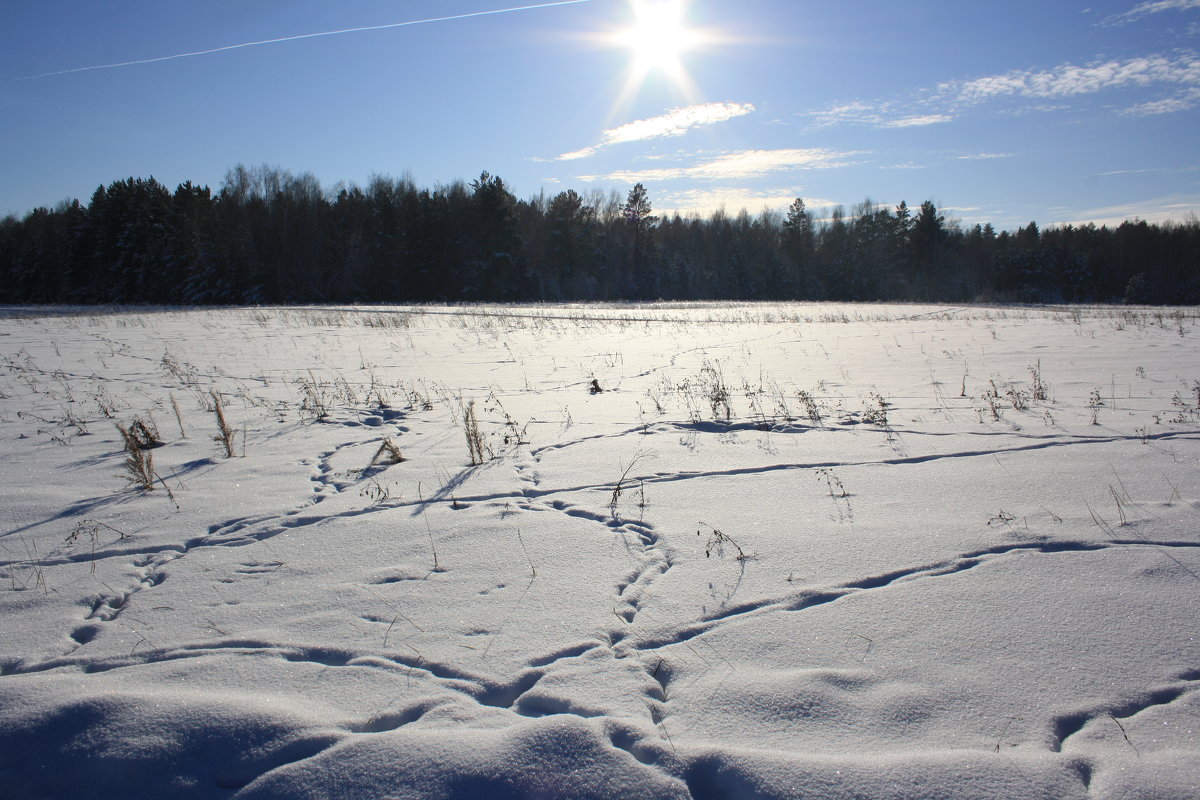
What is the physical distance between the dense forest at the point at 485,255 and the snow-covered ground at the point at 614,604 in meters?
41.6

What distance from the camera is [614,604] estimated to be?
268 cm

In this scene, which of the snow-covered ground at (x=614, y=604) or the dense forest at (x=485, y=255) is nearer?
the snow-covered ground at (x=614, y=604)

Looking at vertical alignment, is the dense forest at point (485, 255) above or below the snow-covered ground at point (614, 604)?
above

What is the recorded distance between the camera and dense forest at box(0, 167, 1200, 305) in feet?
145

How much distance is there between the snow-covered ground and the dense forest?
41599mm

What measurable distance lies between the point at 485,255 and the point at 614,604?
149 feet

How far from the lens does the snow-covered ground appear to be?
178 cm

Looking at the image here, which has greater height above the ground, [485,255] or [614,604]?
[485,255]

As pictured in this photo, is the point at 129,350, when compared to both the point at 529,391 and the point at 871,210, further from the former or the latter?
the point at 871,210

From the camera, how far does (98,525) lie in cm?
358

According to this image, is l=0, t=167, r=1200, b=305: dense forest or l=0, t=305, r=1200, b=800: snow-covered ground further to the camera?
l=0, t=167, r=1200, b=305: dense forest

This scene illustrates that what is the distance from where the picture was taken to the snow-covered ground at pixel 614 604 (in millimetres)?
1783

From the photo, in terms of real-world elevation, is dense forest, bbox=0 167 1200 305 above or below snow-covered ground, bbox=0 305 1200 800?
above

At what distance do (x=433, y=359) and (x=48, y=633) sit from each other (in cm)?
881
